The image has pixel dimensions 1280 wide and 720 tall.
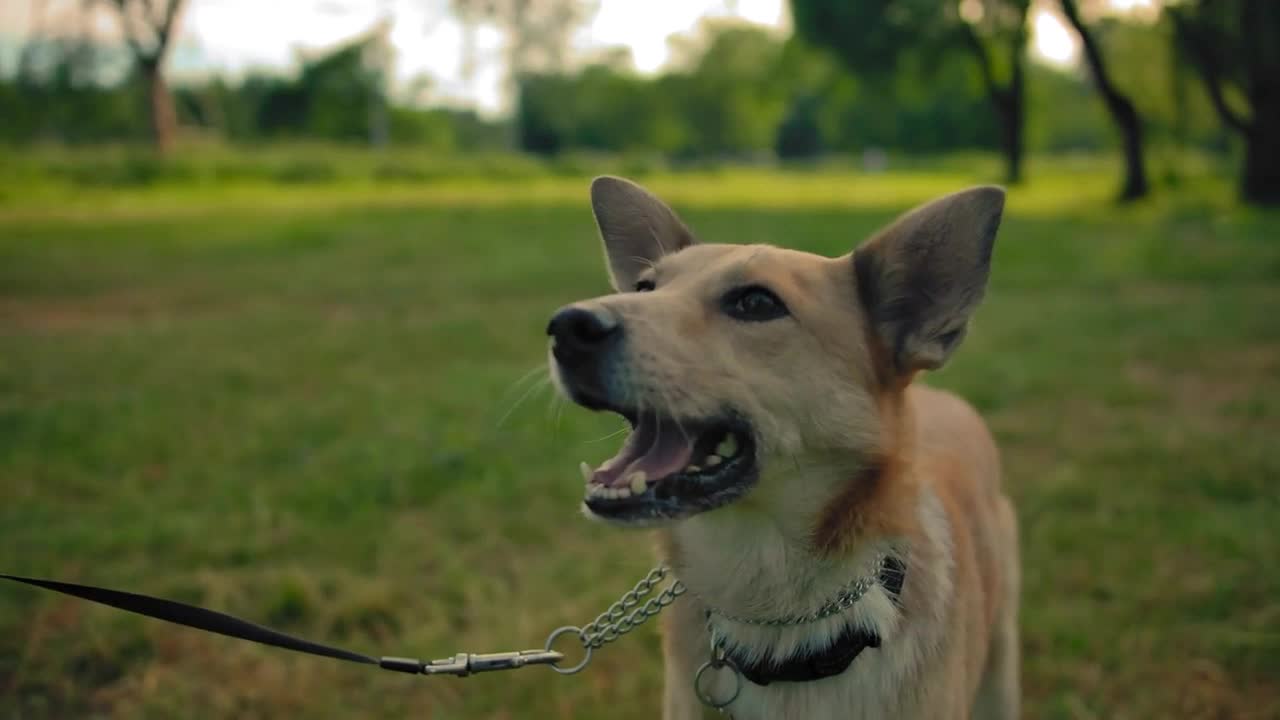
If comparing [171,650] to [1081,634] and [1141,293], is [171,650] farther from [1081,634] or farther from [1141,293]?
[1141,293]

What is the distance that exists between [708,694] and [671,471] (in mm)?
598

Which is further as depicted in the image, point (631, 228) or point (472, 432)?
point (472, 432)

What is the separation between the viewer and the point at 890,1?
2477 cm

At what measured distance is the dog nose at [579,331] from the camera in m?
1.98

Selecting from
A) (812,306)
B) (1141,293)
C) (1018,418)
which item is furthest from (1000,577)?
(1141,293)

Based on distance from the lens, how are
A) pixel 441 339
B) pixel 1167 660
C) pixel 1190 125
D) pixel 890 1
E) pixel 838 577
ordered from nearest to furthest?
pixel 838 577
pixel 1167 660
pixel 441 339
pixel 1190 125
pixel 890 1

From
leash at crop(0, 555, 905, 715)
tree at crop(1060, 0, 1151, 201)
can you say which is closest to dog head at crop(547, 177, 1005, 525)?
leash at crop(0, 555, 905, 715)

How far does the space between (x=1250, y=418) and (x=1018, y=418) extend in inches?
52.1

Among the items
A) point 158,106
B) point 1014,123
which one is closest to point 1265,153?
point 1014,123

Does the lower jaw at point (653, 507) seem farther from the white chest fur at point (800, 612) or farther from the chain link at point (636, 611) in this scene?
the chain link at point (636, 611)

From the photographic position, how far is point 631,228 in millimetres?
2836

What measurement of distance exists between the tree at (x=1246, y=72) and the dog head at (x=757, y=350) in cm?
1586

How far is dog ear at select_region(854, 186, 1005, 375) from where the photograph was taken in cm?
232

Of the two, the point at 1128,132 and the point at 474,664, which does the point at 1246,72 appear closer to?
the point at 1128,132
